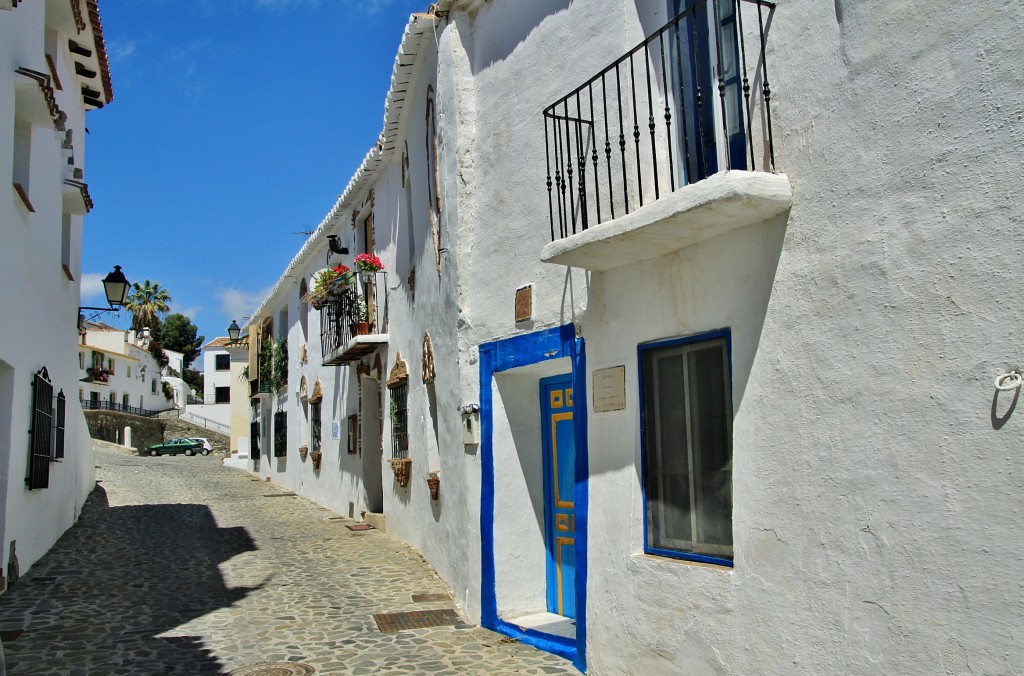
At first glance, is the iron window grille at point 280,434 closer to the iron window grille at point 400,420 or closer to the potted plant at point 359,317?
the potted plant at point 359,317

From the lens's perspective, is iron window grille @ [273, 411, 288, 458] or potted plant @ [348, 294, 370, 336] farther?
iron window grille @ [273, 411, 288, 458]

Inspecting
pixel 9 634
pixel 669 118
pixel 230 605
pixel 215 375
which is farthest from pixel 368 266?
pixel 215 375

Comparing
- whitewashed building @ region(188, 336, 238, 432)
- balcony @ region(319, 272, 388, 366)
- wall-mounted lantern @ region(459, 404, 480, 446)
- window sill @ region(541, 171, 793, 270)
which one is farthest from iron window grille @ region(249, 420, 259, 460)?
whitewashed building @ region(188, 336, 238, 432)

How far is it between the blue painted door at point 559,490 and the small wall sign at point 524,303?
66 centimetres

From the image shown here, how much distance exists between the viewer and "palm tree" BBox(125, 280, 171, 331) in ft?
Answer: 228

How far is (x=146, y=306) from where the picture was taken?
2749 inches

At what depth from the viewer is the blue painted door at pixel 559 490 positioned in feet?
25.1

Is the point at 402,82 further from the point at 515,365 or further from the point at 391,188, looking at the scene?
the point at 515,365

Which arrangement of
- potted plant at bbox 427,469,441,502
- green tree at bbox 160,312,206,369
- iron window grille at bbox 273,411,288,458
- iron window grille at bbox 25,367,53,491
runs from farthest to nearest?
green tree at bbox 160,312,206,369 < iron window grille at bbox 273,411,288,458 < potted plant at bbox 427,469,441,502 < iron window grille at bbox 25,367,53,491

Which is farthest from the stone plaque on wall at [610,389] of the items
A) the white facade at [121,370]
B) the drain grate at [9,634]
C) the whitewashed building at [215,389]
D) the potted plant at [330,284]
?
the whitewashed building at [215,389]

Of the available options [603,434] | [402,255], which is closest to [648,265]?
[603,434]

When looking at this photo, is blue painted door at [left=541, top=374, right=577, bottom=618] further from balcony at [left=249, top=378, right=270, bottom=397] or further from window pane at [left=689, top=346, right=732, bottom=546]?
balcony at [left=249, top=378, right=270, bottom=397]

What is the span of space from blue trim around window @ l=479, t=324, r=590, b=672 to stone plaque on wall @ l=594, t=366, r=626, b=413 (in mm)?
224

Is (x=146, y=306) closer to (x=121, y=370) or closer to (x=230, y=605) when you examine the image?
(x=121, y=370)
